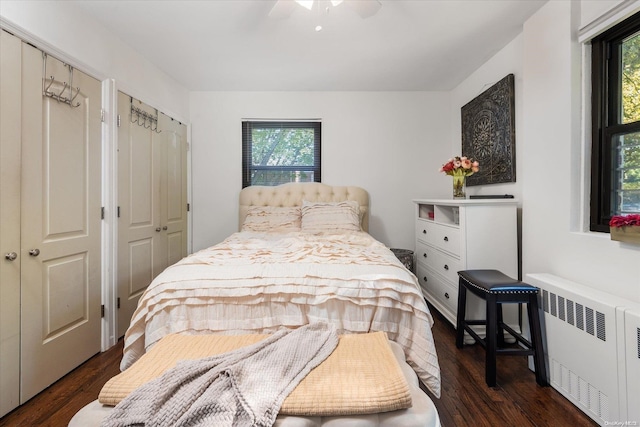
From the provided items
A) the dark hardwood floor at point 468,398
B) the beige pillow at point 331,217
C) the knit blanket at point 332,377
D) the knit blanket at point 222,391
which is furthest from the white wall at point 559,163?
the knit blanket at point 222,391

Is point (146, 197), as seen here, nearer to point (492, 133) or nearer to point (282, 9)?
point (282, 9)

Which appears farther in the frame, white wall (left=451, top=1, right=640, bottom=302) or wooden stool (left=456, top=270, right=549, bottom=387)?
wooden stool (left=456, top=270, right=549, bottom=387)

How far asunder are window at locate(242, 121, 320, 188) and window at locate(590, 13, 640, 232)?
2464 millimetres

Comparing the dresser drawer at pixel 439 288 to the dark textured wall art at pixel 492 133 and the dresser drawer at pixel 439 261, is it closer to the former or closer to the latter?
the dresser drawer at pixel 439 261

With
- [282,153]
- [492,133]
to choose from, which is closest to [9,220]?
[282,153]

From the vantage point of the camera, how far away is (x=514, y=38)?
7.70ft

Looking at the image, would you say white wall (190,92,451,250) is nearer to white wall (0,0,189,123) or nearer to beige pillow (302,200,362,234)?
beige pillow (302,200,362,234)

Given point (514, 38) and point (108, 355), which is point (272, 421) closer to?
point (108, 355)

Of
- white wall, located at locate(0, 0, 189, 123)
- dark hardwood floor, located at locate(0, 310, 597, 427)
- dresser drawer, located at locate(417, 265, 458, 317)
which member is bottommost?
dark hardwood floor, located at locate(0, 310, 597, 427)

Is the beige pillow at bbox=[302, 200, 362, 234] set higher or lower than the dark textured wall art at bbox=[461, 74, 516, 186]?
lower

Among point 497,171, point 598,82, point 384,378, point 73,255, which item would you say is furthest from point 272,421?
point 497,171

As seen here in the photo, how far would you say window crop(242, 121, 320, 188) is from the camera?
3494mm

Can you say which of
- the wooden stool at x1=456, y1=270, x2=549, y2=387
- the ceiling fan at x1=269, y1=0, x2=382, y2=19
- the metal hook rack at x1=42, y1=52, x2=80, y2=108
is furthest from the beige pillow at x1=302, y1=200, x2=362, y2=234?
the metal hook rack at x1=42, y1=52, x2=80, y2=108

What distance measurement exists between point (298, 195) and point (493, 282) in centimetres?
219
